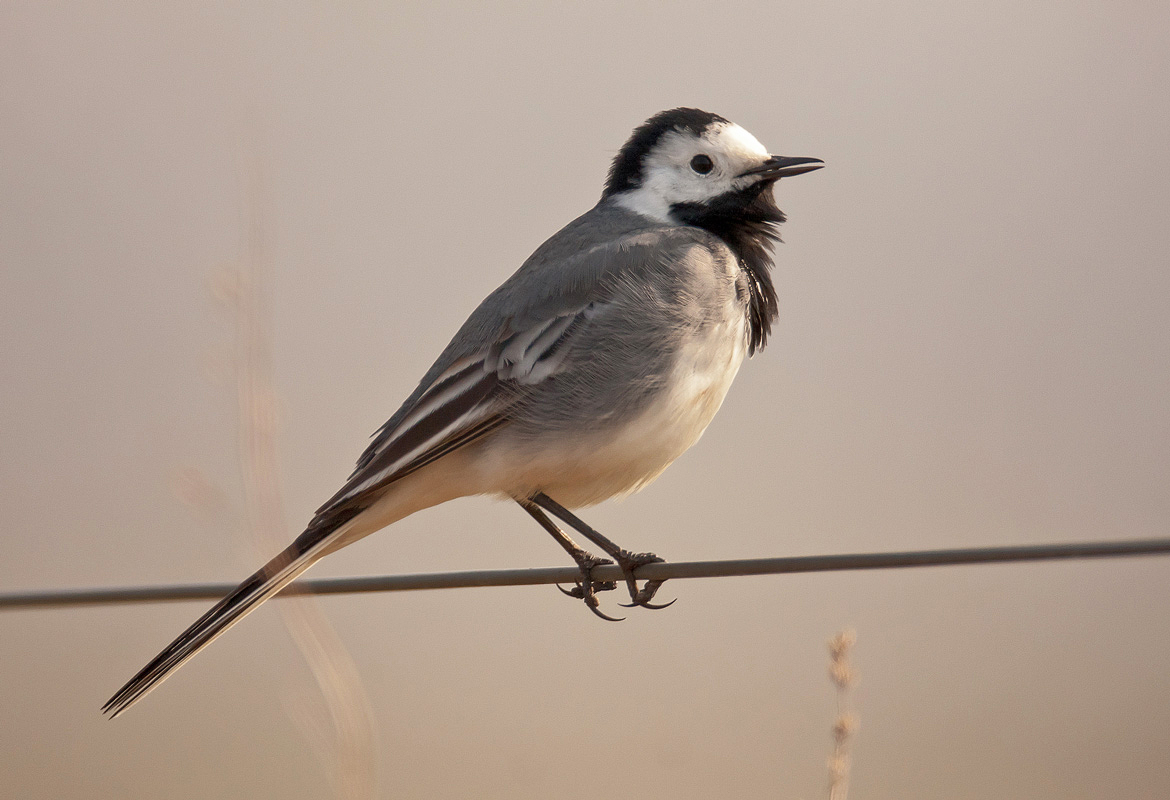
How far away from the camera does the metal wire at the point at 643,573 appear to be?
7.32 ft

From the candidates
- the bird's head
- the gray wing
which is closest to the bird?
the gray wing

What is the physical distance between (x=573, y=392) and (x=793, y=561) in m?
1.46

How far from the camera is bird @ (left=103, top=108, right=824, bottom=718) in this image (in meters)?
3.78

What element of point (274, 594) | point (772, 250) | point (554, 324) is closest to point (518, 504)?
point (554, 324)

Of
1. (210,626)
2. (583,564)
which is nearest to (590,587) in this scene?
(583,564)

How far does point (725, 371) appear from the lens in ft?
13.2

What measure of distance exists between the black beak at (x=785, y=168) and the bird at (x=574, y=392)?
0.52 metres

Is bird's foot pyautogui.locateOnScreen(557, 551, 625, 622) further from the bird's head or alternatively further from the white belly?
the bird's head

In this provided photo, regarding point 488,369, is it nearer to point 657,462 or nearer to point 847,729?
point 657,462

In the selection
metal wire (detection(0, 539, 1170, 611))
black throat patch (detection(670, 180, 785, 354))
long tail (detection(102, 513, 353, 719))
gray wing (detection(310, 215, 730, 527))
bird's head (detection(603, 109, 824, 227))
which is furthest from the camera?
bird's head (detection(603, 109, 824, 227))

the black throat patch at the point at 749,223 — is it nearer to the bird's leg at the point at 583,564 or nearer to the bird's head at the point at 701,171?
the bird's head at the point at 701,171

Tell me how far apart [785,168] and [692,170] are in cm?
40

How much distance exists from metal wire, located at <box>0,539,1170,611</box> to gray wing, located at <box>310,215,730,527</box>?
1.91 feet

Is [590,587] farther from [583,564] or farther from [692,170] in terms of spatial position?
[692,170]
